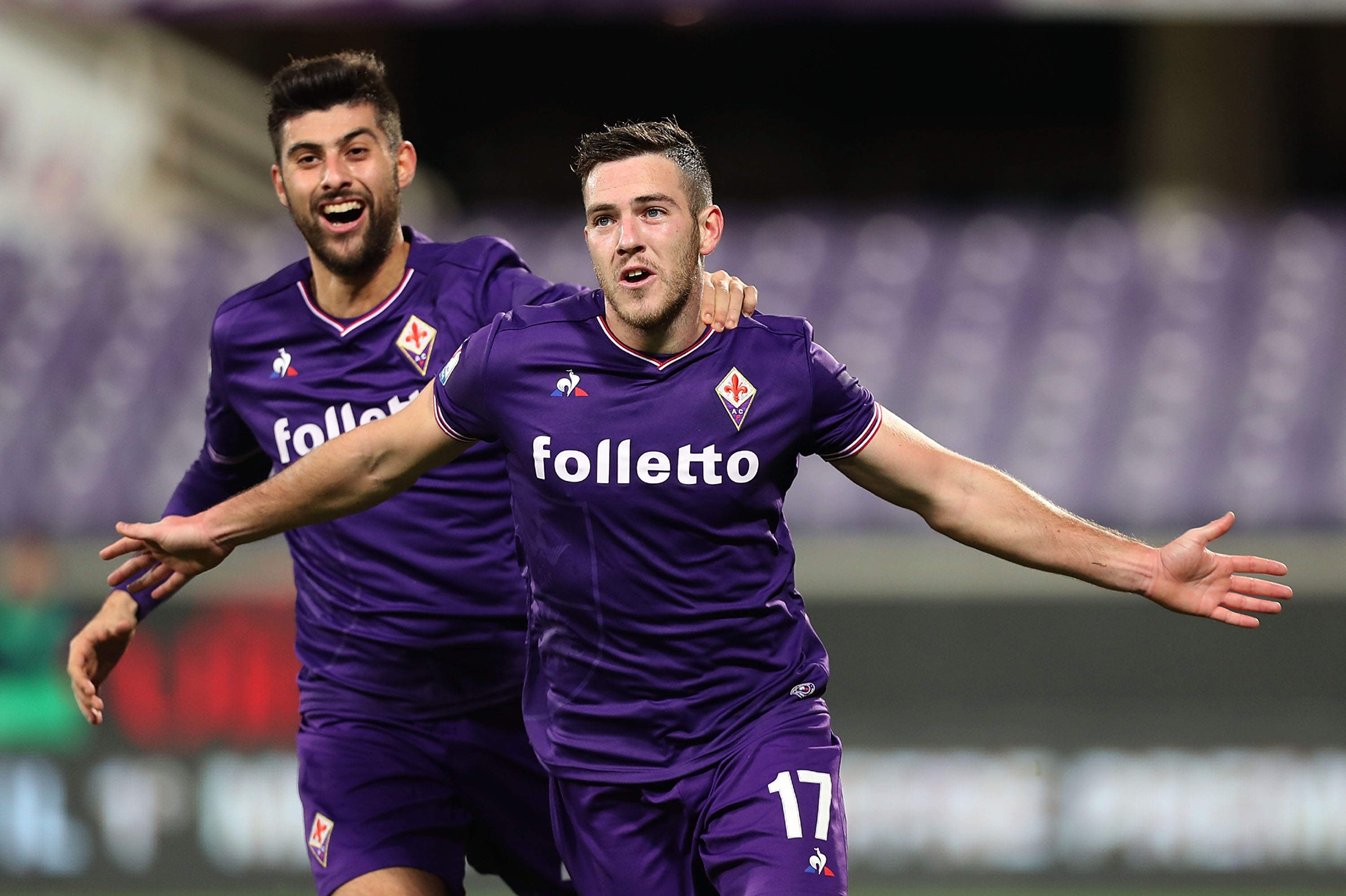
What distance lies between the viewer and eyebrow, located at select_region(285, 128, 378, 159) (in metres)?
4.13

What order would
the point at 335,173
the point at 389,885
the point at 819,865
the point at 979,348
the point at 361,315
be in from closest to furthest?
the point at 819,865 < the point at 389,885 < the point at 335,173 < the point at 361,315 < the point at 979,348

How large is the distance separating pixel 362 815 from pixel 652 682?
3.14 feet

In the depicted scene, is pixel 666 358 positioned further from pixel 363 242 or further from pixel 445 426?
pixel 363 242

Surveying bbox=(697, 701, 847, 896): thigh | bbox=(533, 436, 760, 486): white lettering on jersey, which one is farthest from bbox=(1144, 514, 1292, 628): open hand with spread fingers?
bbox=(533, 436, 760, 486): white lettering on jersey

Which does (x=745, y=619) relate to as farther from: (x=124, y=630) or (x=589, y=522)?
(x=124, y=630)

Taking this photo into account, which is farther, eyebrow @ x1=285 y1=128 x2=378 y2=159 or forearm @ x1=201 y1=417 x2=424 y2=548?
eyebrow @ x1=285 y1=128 x2=378 y2=159

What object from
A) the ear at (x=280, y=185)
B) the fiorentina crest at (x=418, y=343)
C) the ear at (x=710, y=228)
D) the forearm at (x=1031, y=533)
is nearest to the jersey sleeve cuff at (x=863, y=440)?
the forearm at (x=1031, y=533)

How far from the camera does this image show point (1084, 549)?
11.3ft

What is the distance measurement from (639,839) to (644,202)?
1.44 m

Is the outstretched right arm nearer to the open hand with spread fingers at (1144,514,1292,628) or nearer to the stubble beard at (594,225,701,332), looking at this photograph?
the stubble beard at (594,225,701,332)

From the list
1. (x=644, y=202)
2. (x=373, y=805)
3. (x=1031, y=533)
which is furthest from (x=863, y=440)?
(x=373, y=805)

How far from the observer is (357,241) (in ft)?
13.5

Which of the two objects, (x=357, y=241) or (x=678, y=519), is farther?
(x=357, y=241)

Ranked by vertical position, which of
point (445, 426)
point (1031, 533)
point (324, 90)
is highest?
point (324, 90)
